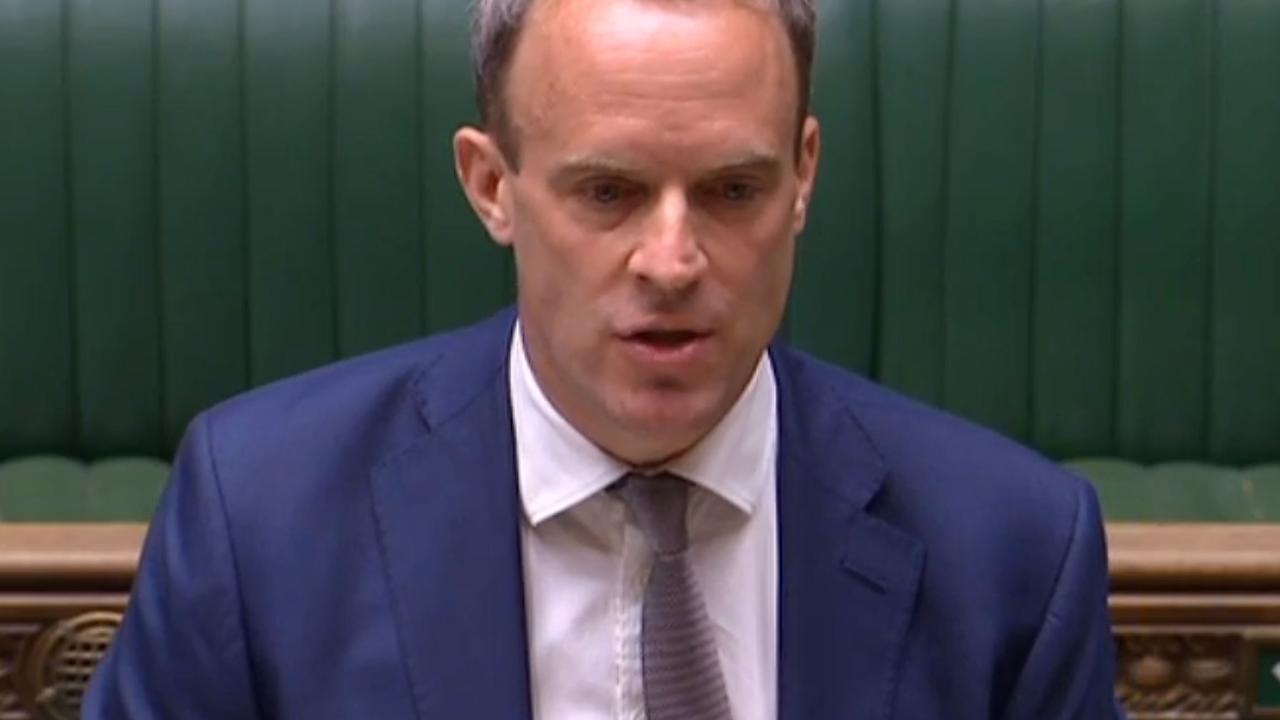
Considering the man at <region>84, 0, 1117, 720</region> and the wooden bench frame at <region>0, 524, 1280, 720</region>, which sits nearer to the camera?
the man at <region>84, 0, 1117, 720</region>

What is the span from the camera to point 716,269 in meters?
1.53

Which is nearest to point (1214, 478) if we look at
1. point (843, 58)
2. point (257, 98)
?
point (843, 58)

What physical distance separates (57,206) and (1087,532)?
190 cm

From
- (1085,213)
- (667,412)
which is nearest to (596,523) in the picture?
(667,412)

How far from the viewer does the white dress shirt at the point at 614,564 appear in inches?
65.9

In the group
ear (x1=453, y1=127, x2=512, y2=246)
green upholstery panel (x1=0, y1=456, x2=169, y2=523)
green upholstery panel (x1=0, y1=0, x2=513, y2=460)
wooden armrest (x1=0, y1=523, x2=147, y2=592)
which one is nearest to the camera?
ear (x1=453, y1=127, x2=512, y2=246)

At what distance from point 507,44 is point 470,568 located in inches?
13.6

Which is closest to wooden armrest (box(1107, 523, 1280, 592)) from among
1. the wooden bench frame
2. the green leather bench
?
the wooden bench frame

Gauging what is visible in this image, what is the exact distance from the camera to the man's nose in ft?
4.97

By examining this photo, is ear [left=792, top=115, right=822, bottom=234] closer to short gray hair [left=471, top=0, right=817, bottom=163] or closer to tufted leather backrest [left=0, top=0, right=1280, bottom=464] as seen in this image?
short gray hair [left=471, top=0, right=817, bottom=163]

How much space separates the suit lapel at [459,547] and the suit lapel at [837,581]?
0.60 feet

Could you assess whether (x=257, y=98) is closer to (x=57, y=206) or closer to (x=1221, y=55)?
(x=57, y=206)

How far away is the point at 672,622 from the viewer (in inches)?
65.0

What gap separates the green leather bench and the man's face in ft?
5.59
